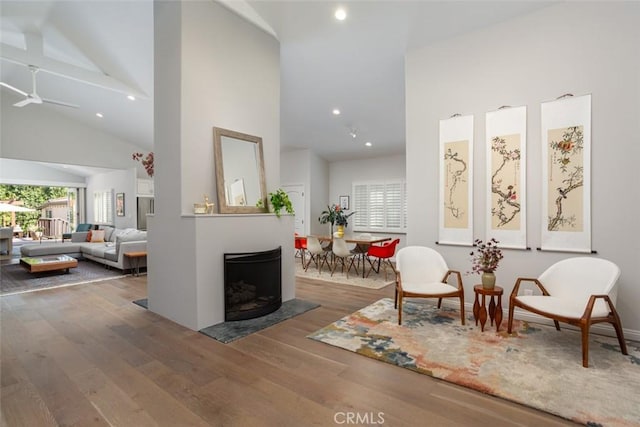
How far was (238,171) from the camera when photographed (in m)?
3.82

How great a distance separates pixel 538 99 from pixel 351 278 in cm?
391

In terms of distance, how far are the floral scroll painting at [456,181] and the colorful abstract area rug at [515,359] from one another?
1016 mm

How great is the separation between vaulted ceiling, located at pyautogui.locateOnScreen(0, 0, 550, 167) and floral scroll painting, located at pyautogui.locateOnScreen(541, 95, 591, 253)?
1.23 m

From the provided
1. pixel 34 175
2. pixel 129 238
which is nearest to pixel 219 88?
pixel 129 238

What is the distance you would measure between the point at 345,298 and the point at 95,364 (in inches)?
115

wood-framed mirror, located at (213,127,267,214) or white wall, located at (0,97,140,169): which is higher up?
white wall, located at (0,97,140,169)

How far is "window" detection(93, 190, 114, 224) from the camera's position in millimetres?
10492

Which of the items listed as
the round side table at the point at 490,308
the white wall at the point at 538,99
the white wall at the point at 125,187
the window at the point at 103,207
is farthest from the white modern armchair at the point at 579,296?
the window at the point at 103,207

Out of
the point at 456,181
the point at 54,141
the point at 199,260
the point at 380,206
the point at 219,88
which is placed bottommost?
the point at 199,260

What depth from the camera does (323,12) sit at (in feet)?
12.6

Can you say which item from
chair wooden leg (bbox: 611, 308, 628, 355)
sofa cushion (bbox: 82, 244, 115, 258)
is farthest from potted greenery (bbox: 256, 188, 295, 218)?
sofa cushion (bbox: 82, 244, 115, 258)

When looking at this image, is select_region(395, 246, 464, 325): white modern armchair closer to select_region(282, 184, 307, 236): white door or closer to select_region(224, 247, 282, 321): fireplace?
select_region(224, 247, 282, 321): fireplace

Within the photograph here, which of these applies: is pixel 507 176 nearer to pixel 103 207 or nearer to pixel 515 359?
pixel 515 359

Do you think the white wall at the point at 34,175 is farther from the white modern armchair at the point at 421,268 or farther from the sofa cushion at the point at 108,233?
the white modern armchair at the point at 421,268
